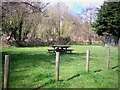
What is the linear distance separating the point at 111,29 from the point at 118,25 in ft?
2.85

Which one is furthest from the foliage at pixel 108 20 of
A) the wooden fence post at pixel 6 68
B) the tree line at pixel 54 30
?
the wooden fence post at pixel 6 68

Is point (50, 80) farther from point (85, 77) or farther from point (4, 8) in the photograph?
point (4, 8)

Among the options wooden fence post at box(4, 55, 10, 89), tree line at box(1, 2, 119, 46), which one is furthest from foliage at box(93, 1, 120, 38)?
wooden fence post at box(4, 55, 10, 89)

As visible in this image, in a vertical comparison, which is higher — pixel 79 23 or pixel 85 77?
pixel 79 23

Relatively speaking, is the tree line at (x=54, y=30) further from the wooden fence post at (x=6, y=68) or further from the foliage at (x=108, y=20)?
the wooden fence post at (x=6, y=68)

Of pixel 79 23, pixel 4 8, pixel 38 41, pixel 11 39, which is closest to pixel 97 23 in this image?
pixel 79 23

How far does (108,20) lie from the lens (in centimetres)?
2458

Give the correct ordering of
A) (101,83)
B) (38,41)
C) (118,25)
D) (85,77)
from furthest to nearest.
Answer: (38,41) < (118,25) < (85,77) < (101,83)

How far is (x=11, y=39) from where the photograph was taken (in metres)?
28.6

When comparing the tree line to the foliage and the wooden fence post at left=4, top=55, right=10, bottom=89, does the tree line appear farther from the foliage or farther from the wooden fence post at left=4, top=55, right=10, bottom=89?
the wooden fence post at left=4, top=55, right=10, bottom=89

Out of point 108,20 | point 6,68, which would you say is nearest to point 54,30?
point 108,20

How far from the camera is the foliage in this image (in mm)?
23302

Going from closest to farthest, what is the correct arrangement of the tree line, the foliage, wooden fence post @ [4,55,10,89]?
wooden fence post @ [4,55,10,89], the foliage, the tree line

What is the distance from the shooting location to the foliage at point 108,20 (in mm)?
23302
